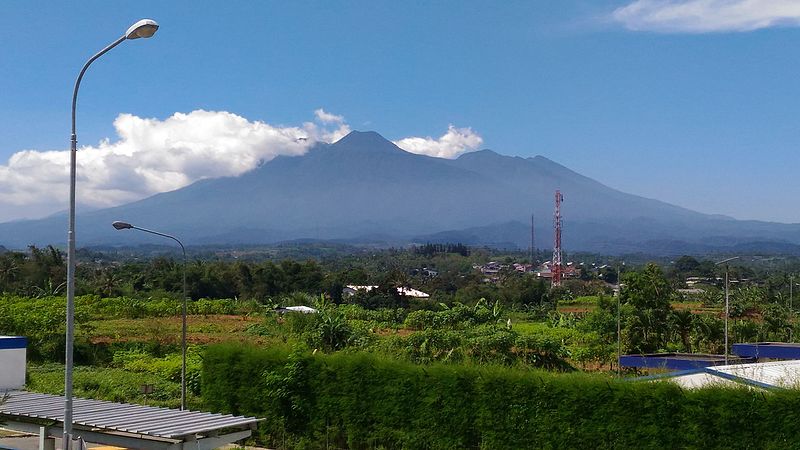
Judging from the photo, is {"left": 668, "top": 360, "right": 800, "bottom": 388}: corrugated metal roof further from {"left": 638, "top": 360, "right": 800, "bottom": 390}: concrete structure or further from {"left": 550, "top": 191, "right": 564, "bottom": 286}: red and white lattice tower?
{"left": 550, "top": 191, "right": 564, "bottom": 286}: red and white lattice tower

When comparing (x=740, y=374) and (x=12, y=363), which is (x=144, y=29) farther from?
(x=740, y=374)

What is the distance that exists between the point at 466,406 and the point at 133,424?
733 cm

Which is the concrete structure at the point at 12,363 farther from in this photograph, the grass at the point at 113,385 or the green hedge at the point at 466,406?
the grass at the point at 113,385

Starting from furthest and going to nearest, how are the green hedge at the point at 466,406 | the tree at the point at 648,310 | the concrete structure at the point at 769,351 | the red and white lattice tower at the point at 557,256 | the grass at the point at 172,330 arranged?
the red and white lattice tower at the point at 557,256 < the grass at the point at 172,330 < the tree at the point at 648,310 < the concrete structure at the point at 769,351 < the green hedge at the point at 466,406

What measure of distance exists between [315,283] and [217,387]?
58.1 metres

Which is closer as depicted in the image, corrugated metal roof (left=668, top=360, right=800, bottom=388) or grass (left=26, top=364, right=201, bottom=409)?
corrugated metal roof (left=668, top=360, right=800, bottom=388)

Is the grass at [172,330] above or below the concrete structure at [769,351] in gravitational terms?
below

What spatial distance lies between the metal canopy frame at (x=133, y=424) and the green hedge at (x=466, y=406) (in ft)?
13.0

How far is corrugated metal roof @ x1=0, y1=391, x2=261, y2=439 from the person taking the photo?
1418cm

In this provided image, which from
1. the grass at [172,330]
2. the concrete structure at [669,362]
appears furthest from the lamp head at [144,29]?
the grass at [172,330]

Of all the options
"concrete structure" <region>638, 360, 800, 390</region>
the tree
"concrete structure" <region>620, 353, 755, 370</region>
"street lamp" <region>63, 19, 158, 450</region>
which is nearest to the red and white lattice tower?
the tree

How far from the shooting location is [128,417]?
1533 centimetres

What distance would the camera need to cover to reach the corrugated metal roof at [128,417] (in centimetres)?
1418

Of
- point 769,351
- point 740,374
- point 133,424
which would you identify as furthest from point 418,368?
point 769,351
